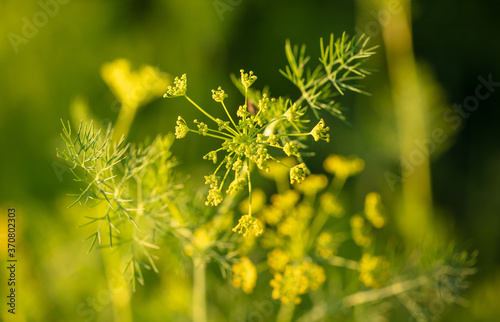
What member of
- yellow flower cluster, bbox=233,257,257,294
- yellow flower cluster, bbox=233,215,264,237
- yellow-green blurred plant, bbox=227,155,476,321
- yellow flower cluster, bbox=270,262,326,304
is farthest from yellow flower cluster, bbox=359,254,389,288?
yellow flower cluster, bbox=233,215,264,237

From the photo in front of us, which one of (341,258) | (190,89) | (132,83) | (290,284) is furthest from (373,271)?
(190,89)

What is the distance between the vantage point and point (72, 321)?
1670 mm

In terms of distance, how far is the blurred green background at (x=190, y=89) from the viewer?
1.69m

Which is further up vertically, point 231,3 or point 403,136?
point 231,3

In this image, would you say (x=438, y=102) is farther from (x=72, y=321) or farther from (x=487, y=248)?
(x=72, y=321)

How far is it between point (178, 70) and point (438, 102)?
121 centimetres

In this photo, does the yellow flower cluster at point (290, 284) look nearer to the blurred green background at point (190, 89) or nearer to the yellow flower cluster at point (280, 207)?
the yellow flower cluster at point (280, 207)

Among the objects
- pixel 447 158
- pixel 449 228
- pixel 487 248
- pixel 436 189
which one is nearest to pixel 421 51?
pixel 447 158

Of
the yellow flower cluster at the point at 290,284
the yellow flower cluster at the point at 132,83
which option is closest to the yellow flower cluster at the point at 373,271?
the yellow flower cluster at the point at 290,284

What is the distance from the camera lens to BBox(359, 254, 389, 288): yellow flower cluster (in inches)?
45.4

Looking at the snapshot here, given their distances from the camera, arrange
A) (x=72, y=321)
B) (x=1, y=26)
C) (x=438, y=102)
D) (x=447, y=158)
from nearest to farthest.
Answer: (x=72, y=321)
(x=1, y=26)
(x=438, y=102)
(x=447, y=158)

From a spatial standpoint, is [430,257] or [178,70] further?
[178,70]

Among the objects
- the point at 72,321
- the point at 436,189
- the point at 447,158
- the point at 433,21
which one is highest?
the point at 433,21

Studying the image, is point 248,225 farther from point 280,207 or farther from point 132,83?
point 132,83
